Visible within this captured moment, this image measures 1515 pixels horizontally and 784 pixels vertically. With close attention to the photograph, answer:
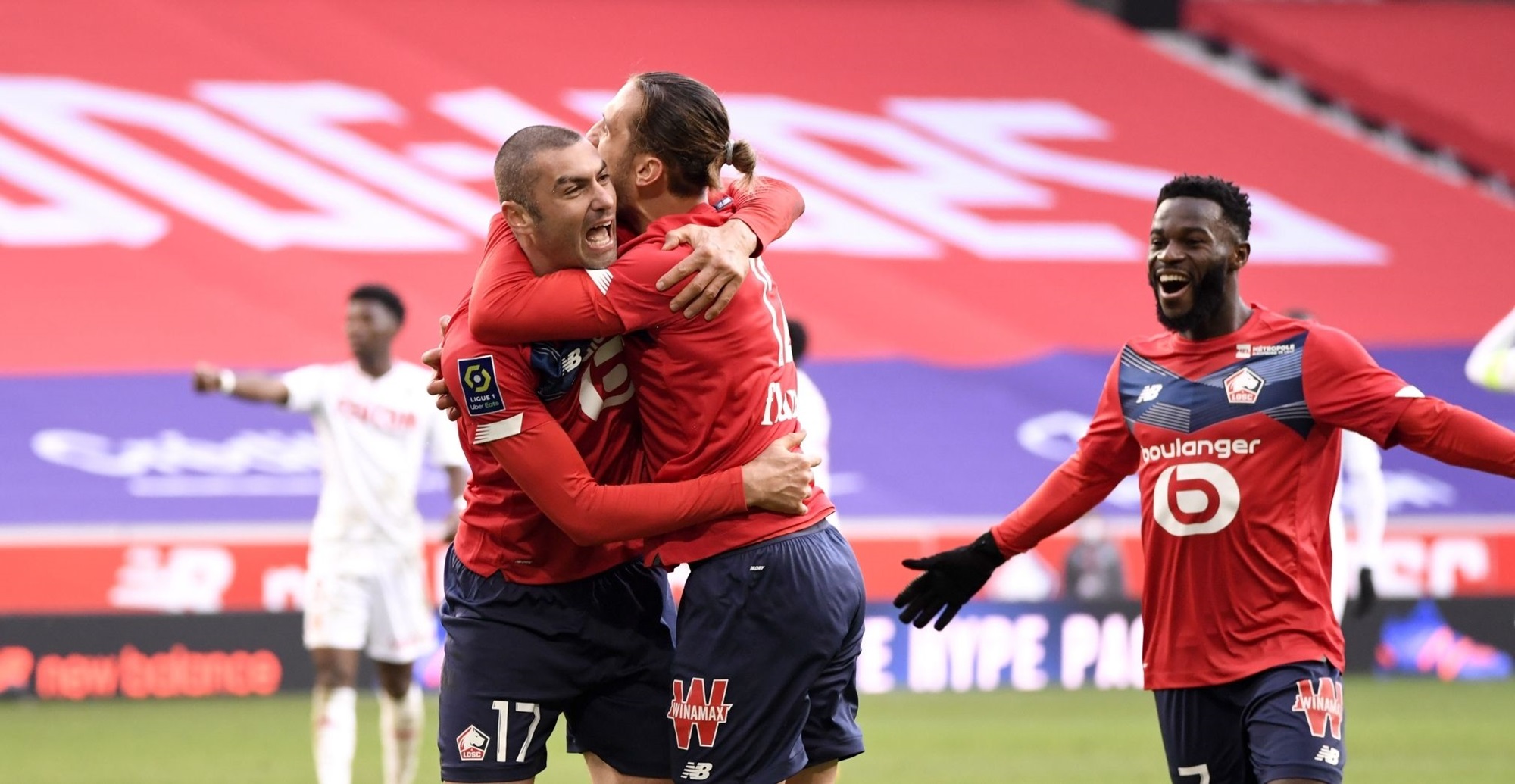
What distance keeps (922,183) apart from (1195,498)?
16.5 metres

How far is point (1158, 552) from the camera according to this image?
511 cm

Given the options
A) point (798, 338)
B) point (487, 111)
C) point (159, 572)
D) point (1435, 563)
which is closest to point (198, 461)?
point (159, 572)

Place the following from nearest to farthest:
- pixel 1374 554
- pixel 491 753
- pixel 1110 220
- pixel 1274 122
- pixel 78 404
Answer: pixel 491 753, pixel 1374 554, pixel 78 404, pixel 1110 220, pixel 1274 122

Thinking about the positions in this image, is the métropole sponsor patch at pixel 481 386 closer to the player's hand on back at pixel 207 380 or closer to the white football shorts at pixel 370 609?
the player's hand on back at pixel 207 380

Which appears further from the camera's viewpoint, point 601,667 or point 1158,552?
point 1158,552

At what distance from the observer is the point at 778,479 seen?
13.8 ft

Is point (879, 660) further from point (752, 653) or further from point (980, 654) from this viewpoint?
point (752, 653)

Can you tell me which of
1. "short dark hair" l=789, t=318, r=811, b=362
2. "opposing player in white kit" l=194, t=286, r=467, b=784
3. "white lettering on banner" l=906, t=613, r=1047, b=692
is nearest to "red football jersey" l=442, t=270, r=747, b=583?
"short dark hair" l=789, t=318, r=811, b=362

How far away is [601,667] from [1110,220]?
1741cm

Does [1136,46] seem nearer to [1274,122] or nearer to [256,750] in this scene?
[1274,122]

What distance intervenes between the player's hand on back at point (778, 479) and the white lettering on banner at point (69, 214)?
1583 cm

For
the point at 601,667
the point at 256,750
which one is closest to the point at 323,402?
the point at 256,750

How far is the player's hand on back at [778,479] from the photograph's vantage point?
13.8 feet

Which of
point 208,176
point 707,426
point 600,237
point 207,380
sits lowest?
point 707,426
